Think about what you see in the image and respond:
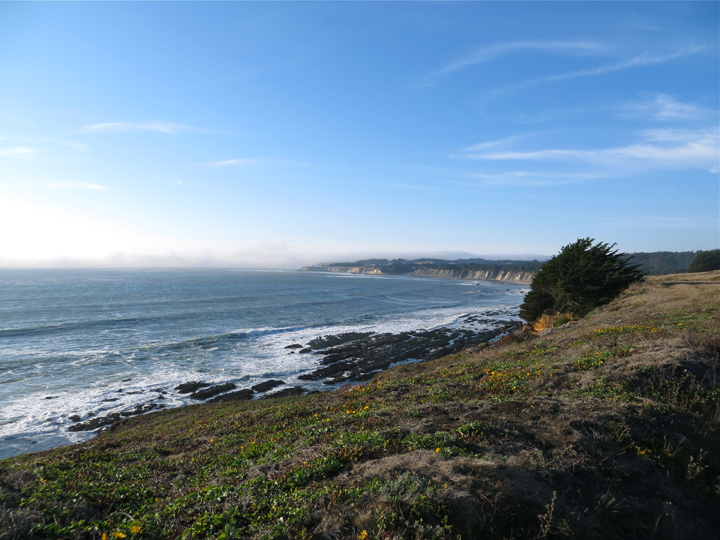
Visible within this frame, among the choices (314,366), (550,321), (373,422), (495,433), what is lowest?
(314,366)

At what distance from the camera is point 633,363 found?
10.2 metres

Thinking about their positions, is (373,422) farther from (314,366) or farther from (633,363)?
(314,366)

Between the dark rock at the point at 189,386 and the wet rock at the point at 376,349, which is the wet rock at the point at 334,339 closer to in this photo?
the wet rock at the point at 376,349

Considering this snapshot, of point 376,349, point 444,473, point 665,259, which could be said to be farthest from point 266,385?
point 665,259

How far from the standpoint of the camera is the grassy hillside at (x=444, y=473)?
4.39 meters

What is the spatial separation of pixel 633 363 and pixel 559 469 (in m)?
7.10

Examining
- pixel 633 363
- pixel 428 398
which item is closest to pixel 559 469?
pixel 428 398

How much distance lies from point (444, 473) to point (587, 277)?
3577 centimetres

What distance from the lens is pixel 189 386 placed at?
81.1 ft

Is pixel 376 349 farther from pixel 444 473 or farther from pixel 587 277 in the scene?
pixel 444 473

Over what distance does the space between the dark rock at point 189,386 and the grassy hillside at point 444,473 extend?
1495cm

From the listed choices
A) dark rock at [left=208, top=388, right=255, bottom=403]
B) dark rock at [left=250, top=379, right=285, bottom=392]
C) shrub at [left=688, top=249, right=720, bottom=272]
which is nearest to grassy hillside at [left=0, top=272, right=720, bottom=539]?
dark rock at [left=208, top=388, right=255, bottom=403]

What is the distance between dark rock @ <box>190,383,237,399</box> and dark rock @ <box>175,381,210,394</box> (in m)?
0.81

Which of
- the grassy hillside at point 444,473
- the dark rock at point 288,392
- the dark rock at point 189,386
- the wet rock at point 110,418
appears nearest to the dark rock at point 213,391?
the dark rock at point 189,386
